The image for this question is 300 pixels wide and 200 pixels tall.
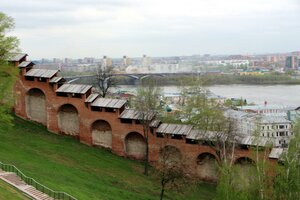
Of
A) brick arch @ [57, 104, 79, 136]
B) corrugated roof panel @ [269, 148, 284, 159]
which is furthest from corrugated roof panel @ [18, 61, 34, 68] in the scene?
corrugated roof panel @ [269, 148, 284, 159]

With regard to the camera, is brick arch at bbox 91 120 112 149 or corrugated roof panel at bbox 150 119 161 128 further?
brick arch at bbox 91 120 112 149

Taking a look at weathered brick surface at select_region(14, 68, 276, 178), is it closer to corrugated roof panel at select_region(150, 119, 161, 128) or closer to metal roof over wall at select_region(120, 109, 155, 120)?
metal roof over wall at select_region(120, 109, 155, 120)

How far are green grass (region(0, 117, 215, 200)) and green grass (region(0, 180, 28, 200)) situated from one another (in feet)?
5.96

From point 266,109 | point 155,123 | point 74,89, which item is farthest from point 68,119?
point 266,109

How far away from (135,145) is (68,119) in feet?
18.5

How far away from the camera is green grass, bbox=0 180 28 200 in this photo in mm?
17367

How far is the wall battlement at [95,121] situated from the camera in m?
31.6

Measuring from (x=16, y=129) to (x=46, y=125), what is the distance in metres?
3.42

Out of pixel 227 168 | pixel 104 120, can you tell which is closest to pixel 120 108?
pixel 104 120

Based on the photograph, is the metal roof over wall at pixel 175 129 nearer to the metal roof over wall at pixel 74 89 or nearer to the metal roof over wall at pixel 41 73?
the metal roof over wall at pixel 74 89

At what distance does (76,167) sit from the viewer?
26172 mm

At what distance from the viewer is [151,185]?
27375 mm

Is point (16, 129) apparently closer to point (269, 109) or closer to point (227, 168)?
point (227, 168)

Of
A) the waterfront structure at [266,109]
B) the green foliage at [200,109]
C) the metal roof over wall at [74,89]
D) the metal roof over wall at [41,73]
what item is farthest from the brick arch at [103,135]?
the waterfront structure at [266,109]
